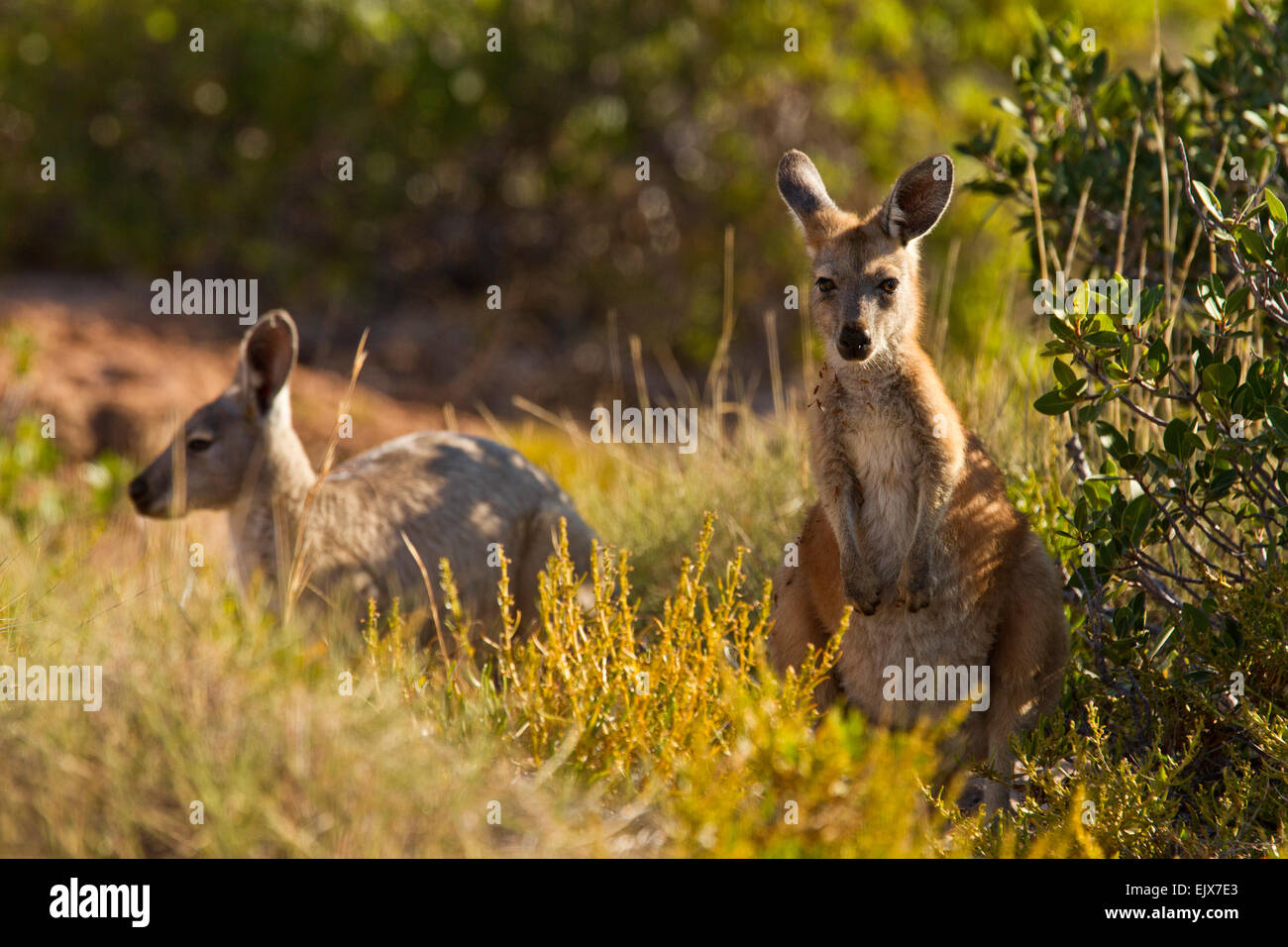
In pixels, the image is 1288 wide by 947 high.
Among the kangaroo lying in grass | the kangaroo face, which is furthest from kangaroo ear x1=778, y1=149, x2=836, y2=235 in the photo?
the kangaroo face

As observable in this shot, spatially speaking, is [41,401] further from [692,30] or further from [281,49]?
[692,30]

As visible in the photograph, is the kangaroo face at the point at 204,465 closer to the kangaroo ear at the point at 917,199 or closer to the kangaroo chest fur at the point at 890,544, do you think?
the kangaroo chest fur at the point at 890,544

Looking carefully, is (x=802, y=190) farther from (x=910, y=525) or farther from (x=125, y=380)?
(x=125, y=380)

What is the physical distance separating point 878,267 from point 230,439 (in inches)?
108

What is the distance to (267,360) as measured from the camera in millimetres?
5512

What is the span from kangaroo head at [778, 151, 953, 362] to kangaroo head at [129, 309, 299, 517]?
225 centimetres

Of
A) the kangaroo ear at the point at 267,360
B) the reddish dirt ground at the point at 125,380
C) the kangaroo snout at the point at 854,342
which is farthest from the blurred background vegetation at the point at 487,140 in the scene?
the kangaroo snout at the point at 854,342

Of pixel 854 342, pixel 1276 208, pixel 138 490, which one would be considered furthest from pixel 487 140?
pixel 1276 208

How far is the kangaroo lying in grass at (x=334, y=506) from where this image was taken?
535cm

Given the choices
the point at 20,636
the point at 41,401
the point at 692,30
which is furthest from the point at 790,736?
the point at 692,30

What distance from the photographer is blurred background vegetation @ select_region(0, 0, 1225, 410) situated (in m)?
10.6

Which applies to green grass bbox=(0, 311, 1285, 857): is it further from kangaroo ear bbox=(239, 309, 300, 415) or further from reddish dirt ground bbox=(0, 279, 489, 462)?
reddish dirt ground bbox=(0, 279, 489, 462)

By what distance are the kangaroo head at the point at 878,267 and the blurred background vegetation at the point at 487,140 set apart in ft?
20.1

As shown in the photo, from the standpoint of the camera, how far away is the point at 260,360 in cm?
552
